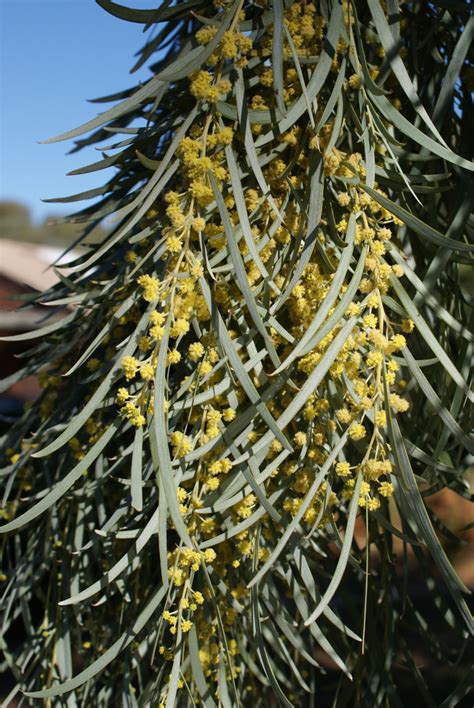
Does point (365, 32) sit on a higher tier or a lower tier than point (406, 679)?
higher

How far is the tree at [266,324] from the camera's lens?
1.57ft

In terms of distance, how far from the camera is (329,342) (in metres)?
0.50

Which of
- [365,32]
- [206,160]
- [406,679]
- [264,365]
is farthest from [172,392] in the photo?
[406,679]

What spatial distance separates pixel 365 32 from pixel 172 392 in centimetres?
37

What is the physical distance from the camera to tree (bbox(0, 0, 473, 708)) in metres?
0.48

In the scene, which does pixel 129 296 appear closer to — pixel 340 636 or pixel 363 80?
pixel 363 80

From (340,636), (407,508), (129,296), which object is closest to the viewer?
(407,508)

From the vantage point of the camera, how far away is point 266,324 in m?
0.50

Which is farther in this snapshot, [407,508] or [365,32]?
[365,32]

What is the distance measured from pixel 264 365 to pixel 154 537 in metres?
0.19

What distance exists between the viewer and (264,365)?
1.94 ft

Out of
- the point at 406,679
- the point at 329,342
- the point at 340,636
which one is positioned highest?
the point at 329,342

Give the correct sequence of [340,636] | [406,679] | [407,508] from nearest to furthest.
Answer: [407,508] → [340,636] → [406,679]

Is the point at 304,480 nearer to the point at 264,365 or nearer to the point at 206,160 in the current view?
the point at 264,365
